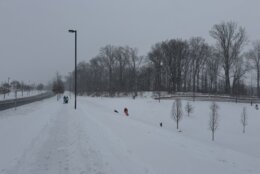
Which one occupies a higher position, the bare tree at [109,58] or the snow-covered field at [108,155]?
the bare tree at [109,58]

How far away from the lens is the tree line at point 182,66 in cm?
6825

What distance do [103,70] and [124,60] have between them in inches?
553

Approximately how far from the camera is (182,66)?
86.1 metres

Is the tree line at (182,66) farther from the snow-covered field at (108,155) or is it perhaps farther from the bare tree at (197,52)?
the snow-covered field at (108,155)

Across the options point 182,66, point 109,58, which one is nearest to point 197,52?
point 182,66

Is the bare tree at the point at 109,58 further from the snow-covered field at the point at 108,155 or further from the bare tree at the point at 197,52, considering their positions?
the snow-covered field at the point at 108,155

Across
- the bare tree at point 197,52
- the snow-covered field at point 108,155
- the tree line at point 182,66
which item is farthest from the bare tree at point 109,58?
the snow-covered field at point 108,155

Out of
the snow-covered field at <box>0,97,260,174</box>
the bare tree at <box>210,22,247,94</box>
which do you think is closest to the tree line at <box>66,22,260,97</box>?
the bare tree at <box>210,22,247,94</box>

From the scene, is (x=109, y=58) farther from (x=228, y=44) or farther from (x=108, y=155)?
(x=108, y=155)

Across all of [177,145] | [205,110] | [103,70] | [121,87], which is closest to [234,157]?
[177,145]

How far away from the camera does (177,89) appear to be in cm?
8481

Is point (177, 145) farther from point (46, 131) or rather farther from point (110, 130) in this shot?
point (46, 131)

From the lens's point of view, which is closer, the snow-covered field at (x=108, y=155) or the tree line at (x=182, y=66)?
the snow-covered field at (x=108, y=155)

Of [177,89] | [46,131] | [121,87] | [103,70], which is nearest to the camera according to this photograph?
[46,131]
